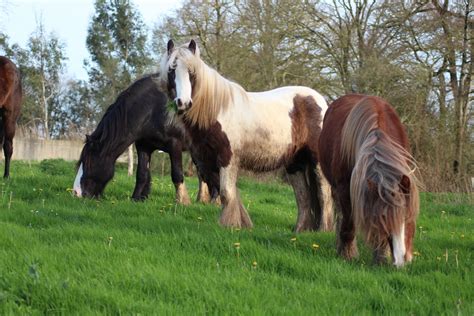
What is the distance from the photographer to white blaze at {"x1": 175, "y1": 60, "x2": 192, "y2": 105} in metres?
6.23

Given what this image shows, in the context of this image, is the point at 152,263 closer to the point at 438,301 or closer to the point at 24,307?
the point at 24,307

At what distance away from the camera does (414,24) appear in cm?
2078

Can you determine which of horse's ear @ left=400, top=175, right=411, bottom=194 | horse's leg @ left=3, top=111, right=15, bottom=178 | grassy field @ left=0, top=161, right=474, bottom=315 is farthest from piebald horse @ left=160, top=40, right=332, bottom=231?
horse's leg @ left=3, top=111, right=15, bottom=178

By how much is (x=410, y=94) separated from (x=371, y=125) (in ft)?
50.6

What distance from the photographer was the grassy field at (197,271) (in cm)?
355

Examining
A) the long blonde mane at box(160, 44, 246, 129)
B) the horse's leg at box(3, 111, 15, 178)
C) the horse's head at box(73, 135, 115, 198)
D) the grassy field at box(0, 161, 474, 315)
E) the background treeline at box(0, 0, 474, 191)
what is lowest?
the grassy field at box(0, 161, 474, 315)

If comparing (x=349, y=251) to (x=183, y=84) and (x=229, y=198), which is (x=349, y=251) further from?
(x=183, y=84)

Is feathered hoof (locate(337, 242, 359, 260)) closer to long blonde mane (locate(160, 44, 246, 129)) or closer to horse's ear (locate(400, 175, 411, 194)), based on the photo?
horse's ear (locate(400, 175, 411, 194))

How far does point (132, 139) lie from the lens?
9.34 metres

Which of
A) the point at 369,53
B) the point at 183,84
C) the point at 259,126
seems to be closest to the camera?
the point at 183,84

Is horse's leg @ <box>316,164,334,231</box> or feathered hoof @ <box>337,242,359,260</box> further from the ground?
horse's leg @ <box>316,164,334,231</box>

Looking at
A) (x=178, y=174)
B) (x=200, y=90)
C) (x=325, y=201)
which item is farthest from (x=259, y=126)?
(x=178, y=174)

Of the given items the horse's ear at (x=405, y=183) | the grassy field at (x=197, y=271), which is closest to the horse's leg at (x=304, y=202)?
the grassy field at (x=197, y=271)

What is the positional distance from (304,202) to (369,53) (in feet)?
51.5
